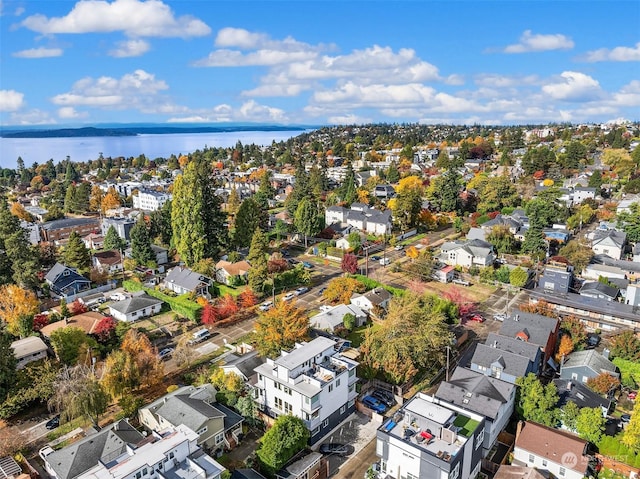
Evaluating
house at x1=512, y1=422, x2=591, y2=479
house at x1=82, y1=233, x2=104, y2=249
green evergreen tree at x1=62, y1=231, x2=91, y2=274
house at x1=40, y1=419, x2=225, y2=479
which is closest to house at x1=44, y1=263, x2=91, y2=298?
green evergreen tree at x1=62, y1=231, x2=91, y2=274

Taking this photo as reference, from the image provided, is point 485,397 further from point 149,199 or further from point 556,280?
point 149,199

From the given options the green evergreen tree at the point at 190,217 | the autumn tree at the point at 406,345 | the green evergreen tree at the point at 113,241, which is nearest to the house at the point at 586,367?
the autumn tree at the point at 406,345

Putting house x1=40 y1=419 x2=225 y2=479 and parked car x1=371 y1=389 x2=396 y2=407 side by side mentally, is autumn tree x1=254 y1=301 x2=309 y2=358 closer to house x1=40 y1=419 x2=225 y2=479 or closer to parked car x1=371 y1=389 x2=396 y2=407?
parked car x1=371 y1=389 x2=396 y2=407

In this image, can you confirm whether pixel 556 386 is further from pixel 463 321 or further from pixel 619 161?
pixel 619 161

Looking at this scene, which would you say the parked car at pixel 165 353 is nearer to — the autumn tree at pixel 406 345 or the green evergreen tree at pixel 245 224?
the autumn tree at pixel 406 345

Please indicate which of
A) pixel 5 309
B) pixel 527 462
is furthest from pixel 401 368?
pixel 5 309

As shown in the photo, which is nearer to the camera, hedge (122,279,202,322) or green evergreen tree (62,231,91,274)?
hedge (122,279,202,322)
